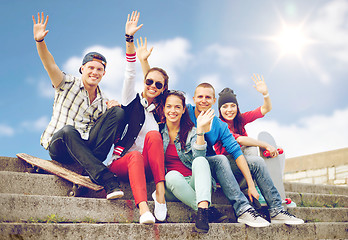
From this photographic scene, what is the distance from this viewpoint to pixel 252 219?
10.0 feet

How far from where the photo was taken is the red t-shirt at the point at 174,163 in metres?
3.24

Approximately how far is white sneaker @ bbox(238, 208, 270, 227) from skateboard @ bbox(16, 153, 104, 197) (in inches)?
52.4

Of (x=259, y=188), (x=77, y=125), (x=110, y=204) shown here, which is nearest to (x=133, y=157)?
(x=110, y=204)

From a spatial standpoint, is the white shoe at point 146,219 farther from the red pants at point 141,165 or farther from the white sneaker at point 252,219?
the white sneaker at point 252,219

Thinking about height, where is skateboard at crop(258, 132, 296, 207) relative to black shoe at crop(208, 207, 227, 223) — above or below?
above

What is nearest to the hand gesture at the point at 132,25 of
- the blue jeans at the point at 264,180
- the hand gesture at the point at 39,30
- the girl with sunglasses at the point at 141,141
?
the girl with sunglasses at the point at 141,141

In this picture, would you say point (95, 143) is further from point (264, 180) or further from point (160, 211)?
point (264, 180)

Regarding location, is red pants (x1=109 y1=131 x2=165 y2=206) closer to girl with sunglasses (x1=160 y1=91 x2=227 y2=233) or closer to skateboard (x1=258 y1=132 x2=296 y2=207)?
girl with sunglasses (x1=160 y1=91 x2=227 y2=233)

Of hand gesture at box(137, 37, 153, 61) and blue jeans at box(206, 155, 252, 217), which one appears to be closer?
blue jeans at box(206, 155, 252, 217)

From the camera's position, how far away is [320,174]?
8.01 m

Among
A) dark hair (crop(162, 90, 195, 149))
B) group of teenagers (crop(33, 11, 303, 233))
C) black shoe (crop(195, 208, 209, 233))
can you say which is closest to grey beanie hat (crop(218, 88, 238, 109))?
group of teenagers (crop(33, 11, 303, 233))

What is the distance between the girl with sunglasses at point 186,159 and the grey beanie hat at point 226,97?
2.95 ft

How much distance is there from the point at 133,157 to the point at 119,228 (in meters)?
0.62

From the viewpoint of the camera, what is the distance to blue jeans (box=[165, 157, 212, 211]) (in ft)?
9.44
